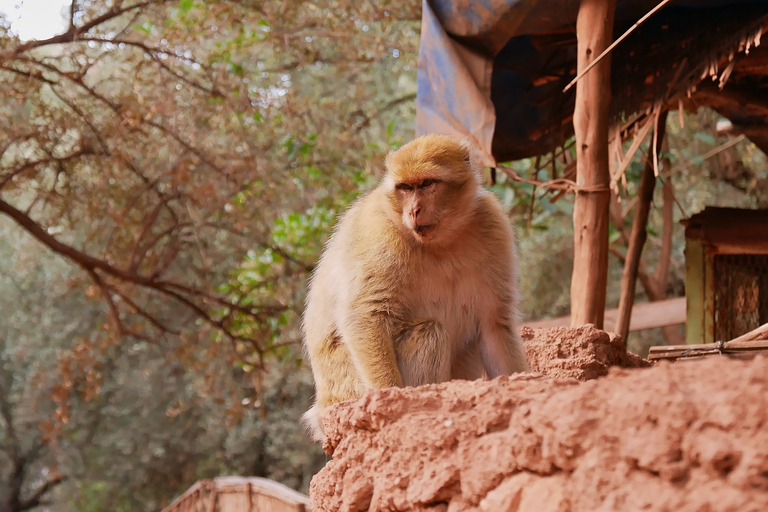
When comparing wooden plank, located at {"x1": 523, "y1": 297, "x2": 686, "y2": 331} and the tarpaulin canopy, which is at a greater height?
the tarpaulin canopy

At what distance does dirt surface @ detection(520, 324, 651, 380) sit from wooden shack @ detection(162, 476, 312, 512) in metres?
2.29

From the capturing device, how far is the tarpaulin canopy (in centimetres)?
416

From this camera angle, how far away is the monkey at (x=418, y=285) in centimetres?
291

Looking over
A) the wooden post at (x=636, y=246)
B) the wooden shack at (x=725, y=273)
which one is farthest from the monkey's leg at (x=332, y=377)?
the wooden shack at (x=725, y=273)

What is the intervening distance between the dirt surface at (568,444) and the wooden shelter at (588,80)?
1863 mm

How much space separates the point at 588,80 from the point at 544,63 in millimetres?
1332

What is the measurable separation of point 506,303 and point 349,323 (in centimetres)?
68

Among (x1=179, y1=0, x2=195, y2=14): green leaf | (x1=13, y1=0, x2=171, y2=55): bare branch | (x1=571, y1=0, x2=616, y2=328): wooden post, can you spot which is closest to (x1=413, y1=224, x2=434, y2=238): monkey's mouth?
(x1=571, y1=0, x2=616, y2=328): wooden post

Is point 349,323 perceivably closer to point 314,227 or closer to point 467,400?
point 467,400

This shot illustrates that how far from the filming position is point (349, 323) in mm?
2953

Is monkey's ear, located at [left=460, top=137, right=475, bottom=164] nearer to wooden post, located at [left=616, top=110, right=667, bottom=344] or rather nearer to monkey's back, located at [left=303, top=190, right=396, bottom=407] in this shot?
monkey's back, located at [left=303, top=190, right=396, bottom=407]

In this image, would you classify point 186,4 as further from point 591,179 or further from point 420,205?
point 420,205

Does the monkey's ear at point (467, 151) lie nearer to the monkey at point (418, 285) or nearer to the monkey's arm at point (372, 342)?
the monkey at point (418, 285)

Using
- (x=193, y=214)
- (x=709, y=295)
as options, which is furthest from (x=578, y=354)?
(x=193, y=214)
